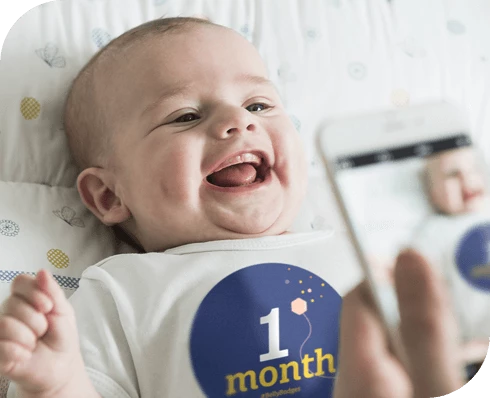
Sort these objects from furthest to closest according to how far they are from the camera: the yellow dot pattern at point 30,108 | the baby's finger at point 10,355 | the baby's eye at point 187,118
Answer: the yellow dot pattern at point 30,108 → the baby's eye at point 187,118 → the baby's finger at point 10,355

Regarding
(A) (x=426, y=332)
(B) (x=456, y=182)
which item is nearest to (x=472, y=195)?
(B) (x=456, y=182)

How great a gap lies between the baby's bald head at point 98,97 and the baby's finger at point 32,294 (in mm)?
254

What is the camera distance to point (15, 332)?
0.49 meters

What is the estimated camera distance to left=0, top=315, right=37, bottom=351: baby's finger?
0.49 meters

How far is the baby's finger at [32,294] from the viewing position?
493mm

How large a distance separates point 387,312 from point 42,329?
243mm

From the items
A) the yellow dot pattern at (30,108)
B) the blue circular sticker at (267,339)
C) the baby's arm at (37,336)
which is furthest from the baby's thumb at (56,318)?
the yellow dot pattern at (30,108)

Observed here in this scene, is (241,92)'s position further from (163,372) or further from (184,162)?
(163,372)

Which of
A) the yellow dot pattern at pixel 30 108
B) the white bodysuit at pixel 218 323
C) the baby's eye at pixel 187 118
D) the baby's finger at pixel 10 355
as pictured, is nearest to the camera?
the baby's finger at pixel 10 355

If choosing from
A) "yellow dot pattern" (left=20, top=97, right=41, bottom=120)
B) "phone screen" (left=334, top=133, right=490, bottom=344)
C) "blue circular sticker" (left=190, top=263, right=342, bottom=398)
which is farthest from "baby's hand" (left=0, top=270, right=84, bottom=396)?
"yellow dot pattern" (left=20, top=97, right=41, bottom=120)

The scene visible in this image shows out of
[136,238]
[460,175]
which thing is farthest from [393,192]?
[136,238]

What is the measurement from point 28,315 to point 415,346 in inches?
10.6

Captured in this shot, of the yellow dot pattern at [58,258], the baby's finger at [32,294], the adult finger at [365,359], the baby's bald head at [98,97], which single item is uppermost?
the baby's bald head at [98,97]

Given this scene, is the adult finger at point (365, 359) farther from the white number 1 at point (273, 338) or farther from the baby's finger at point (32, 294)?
the baby's finger at point (32, 294)
